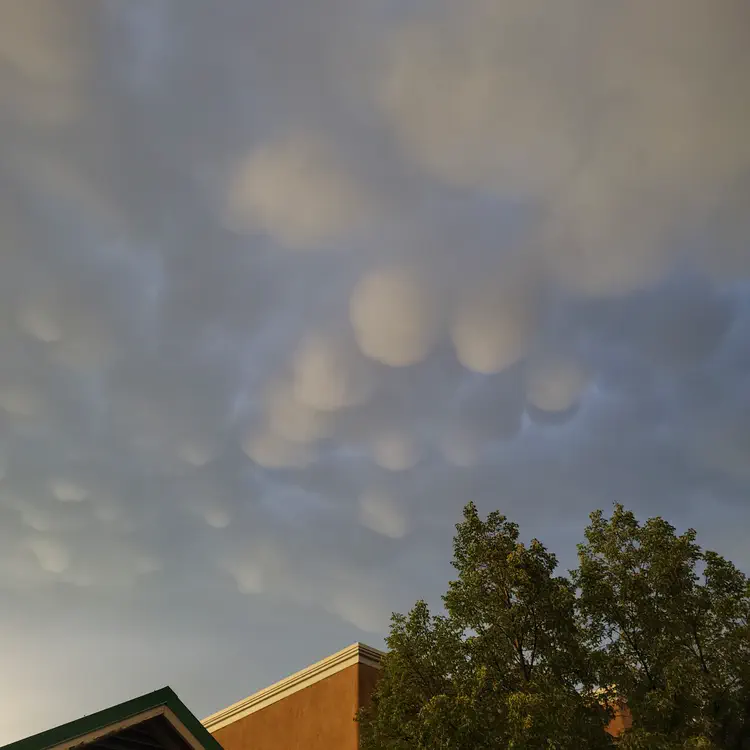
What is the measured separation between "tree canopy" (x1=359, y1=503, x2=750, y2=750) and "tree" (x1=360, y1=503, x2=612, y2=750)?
4 cm

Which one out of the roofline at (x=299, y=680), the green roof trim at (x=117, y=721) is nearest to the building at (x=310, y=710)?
the roofline at (x=299, y=680)

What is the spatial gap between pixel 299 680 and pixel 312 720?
1692mm

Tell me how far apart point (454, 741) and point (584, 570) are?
724 centimetres

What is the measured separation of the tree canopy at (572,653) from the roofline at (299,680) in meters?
2.57

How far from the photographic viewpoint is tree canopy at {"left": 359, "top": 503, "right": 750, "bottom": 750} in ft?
56.9

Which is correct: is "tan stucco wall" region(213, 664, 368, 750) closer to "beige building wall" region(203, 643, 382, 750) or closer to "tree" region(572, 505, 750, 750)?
"beige building wall" region(203, 643, 382, 750)

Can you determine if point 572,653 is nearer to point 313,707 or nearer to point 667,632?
point 667,632

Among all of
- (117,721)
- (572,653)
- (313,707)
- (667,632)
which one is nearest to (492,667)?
(572,653)

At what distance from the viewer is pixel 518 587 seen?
1986 centimetres

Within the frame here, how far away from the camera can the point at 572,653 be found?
63.2 feet

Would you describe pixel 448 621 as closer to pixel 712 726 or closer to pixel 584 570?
pixel 584 570

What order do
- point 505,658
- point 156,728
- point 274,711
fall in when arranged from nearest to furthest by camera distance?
1. point 156,728
2. point 505,658
3. point 274,711

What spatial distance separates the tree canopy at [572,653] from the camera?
1733 cm

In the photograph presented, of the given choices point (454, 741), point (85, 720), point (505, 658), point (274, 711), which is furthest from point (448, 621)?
point (85, 720)
